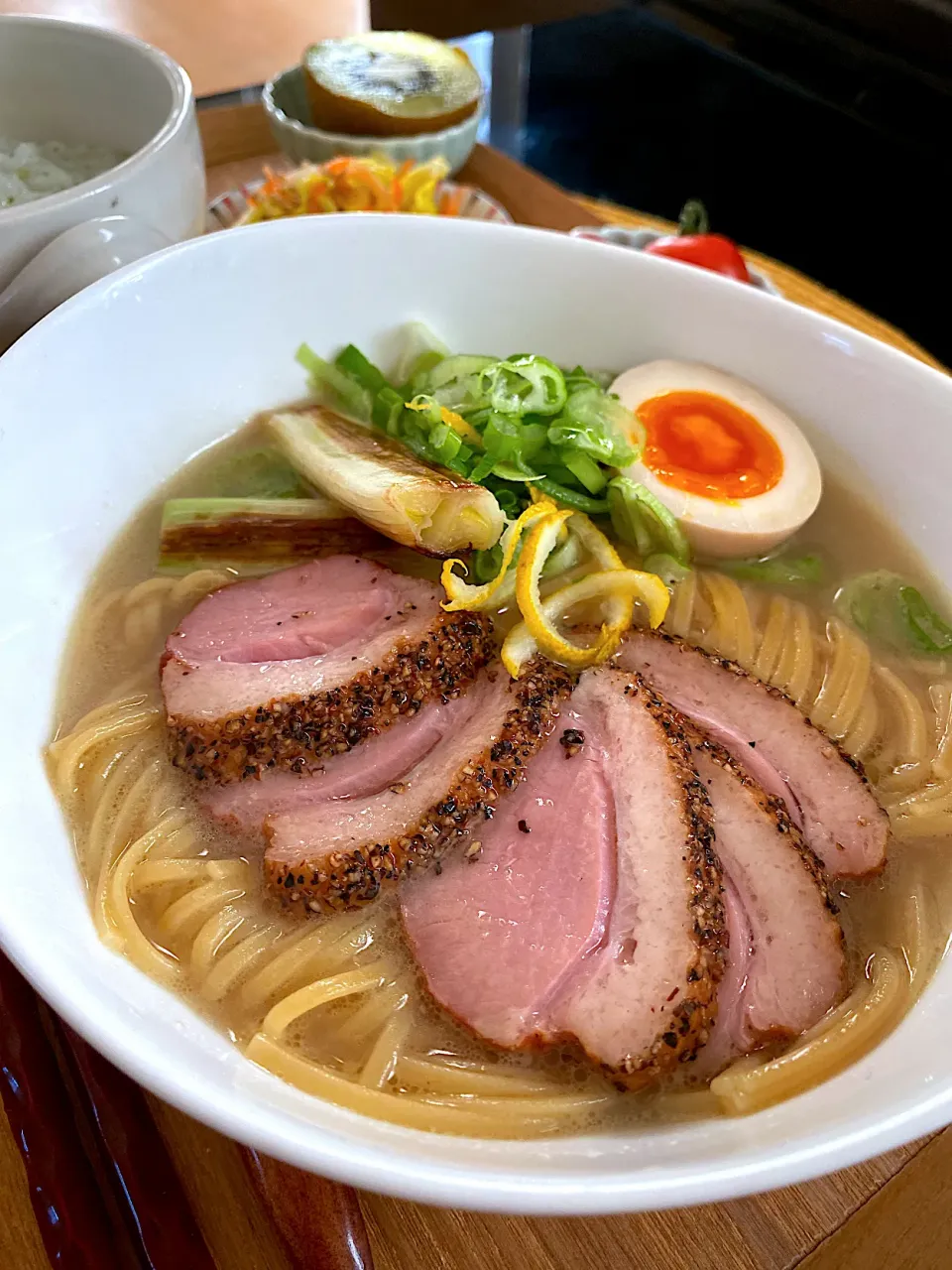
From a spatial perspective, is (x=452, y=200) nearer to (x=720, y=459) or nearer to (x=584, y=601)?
(x=720, y=459)

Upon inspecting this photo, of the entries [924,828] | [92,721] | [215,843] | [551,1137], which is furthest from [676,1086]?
[92,721]

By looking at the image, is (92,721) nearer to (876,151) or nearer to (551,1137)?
(551,1137)

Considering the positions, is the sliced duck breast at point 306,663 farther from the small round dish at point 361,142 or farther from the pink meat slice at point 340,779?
the small round dish at point 361,142

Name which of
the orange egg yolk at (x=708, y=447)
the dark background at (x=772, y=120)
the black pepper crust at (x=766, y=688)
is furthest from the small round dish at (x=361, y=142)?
the dark background at (x=772, y=120)

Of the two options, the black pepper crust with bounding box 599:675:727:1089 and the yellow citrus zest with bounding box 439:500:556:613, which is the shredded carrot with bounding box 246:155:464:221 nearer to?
the yellow citrus zest with bounding box 439:500:556:613

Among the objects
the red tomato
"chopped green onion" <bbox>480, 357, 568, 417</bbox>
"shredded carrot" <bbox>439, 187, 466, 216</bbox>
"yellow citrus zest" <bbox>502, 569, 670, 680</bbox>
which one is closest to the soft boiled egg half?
→ "chopped green onion" <bbox>480, 357, 568, 417</bbox>
